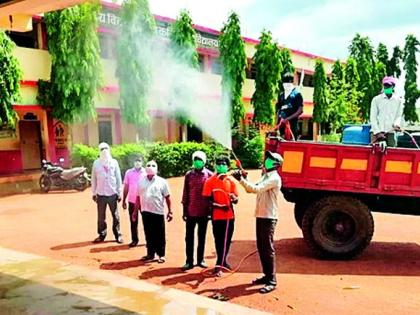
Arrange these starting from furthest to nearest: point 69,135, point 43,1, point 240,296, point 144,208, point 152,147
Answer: point 69,135
point 152,147
point 144,208
point 240,296
point 43,1

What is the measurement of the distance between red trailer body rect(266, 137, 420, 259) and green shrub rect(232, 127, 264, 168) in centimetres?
1424

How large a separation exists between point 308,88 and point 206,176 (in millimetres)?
25830

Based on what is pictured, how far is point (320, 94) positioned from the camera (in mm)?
27594

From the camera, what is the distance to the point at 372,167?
20.8ft

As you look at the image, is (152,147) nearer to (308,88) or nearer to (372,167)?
(372,167)

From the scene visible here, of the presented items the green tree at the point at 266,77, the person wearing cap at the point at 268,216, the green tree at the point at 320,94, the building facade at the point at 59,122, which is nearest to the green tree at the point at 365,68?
the green tree at the point at 320,94

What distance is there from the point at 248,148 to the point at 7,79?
10.8 metres

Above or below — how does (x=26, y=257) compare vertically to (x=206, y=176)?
below

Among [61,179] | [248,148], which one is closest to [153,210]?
[61,179]

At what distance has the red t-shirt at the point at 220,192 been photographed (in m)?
5.73

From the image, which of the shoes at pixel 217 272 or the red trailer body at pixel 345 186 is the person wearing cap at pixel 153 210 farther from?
the red trailer body at pixel 345 186

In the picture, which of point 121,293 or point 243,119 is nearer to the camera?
point 121,293

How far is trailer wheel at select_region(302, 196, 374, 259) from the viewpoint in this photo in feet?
21.3

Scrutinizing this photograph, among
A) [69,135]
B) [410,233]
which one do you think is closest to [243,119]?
[69,135]
